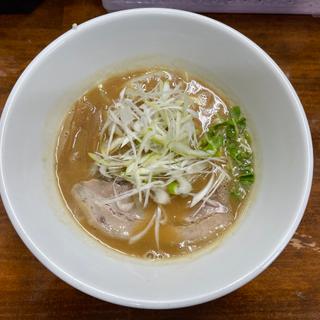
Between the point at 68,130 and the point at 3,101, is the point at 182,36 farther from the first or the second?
the point at 3,101

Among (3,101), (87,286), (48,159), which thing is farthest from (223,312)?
(3,101)

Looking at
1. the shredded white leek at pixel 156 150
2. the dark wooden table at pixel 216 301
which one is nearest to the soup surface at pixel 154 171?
the shredded white leek at pixel 156 150

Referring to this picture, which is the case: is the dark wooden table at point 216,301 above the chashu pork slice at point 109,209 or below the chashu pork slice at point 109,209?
below

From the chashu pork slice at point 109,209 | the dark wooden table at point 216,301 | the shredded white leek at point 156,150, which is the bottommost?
the dark wooden table at point 216,301

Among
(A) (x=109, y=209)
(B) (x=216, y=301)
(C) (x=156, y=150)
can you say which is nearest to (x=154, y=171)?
(C) (x=156, y=150)

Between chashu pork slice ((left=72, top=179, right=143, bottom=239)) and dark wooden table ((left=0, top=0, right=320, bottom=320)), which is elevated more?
chashu pork slice ((left=72, top=179, right=143, bottom=239))

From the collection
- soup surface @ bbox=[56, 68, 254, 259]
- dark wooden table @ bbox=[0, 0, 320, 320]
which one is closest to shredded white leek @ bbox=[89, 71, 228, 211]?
soup surface @ bbox=[56, 68, 254, 259]

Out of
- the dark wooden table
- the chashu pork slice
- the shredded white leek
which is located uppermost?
the shredded white leek

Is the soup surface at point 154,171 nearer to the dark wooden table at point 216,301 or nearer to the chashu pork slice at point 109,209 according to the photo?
the chashu pork slice at point 109,209

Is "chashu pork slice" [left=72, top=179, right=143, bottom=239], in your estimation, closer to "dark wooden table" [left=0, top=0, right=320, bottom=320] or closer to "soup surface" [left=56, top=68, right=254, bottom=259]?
"soup surface" [left=56, top=68, right=254, bottom=259]
